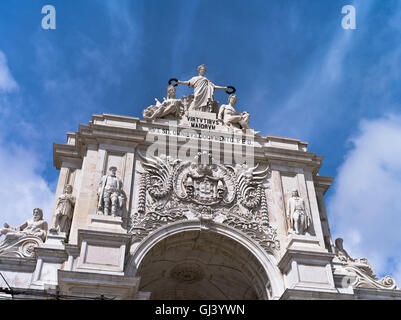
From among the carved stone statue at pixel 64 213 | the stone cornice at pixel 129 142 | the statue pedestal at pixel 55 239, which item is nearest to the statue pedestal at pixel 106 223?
the statue pedestal at pixel 55 239

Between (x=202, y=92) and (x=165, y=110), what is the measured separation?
2440 millimetres

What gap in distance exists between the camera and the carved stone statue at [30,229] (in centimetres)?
1705

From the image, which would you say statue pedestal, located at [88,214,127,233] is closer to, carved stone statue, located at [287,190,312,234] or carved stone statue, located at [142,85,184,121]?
carved stone statue, located at [142,85,184,121]

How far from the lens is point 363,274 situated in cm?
1848

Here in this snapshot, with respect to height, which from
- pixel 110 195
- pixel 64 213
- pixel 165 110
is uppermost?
pixel 165 110

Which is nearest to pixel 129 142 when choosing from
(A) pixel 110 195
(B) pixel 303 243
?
(A) pixel 110 195

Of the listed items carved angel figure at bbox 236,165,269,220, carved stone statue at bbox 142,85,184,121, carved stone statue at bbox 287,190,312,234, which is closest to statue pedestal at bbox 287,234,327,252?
carved stone statue at bbox 287,190,312,234

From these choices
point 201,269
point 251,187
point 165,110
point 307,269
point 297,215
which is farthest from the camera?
point 165,110

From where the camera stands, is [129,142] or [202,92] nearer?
[129,142]

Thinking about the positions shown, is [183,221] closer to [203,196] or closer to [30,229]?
[203,196]

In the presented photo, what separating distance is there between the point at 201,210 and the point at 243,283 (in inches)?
139

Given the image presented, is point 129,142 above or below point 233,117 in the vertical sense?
below

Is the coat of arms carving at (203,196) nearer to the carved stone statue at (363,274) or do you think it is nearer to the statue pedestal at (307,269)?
the statue pedestal at (307,269)
